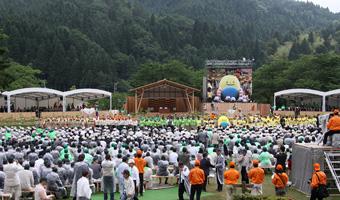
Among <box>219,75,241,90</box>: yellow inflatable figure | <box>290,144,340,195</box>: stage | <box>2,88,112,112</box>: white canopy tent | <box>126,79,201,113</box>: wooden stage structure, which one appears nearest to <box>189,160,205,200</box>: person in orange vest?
<box>290,144,340,195</box>: stage

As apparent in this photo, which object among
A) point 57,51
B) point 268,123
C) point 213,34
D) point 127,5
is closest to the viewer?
point 268,123

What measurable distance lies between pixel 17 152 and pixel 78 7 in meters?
106

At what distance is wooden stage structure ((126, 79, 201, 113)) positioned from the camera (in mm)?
48112

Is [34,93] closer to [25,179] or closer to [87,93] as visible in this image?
[87,93]

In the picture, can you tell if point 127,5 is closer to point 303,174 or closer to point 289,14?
point 289,14

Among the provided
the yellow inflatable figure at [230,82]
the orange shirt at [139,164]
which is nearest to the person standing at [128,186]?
the orange shirt at [139,164]

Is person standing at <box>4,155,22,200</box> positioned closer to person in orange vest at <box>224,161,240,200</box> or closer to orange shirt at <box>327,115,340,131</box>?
person in orange vest at <box>224,161,240,200</box>

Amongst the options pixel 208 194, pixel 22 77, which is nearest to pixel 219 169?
pixel 208 194

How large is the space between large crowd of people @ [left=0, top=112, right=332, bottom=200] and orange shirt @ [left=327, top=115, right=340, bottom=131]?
1657mm

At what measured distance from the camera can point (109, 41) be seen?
101 m

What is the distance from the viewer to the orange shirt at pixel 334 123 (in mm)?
13969

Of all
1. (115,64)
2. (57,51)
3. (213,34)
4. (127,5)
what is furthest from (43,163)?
(127,5)

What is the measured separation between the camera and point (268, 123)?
31.9m

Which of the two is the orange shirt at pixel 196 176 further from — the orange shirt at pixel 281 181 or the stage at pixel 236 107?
the stage at pixel 236 107
